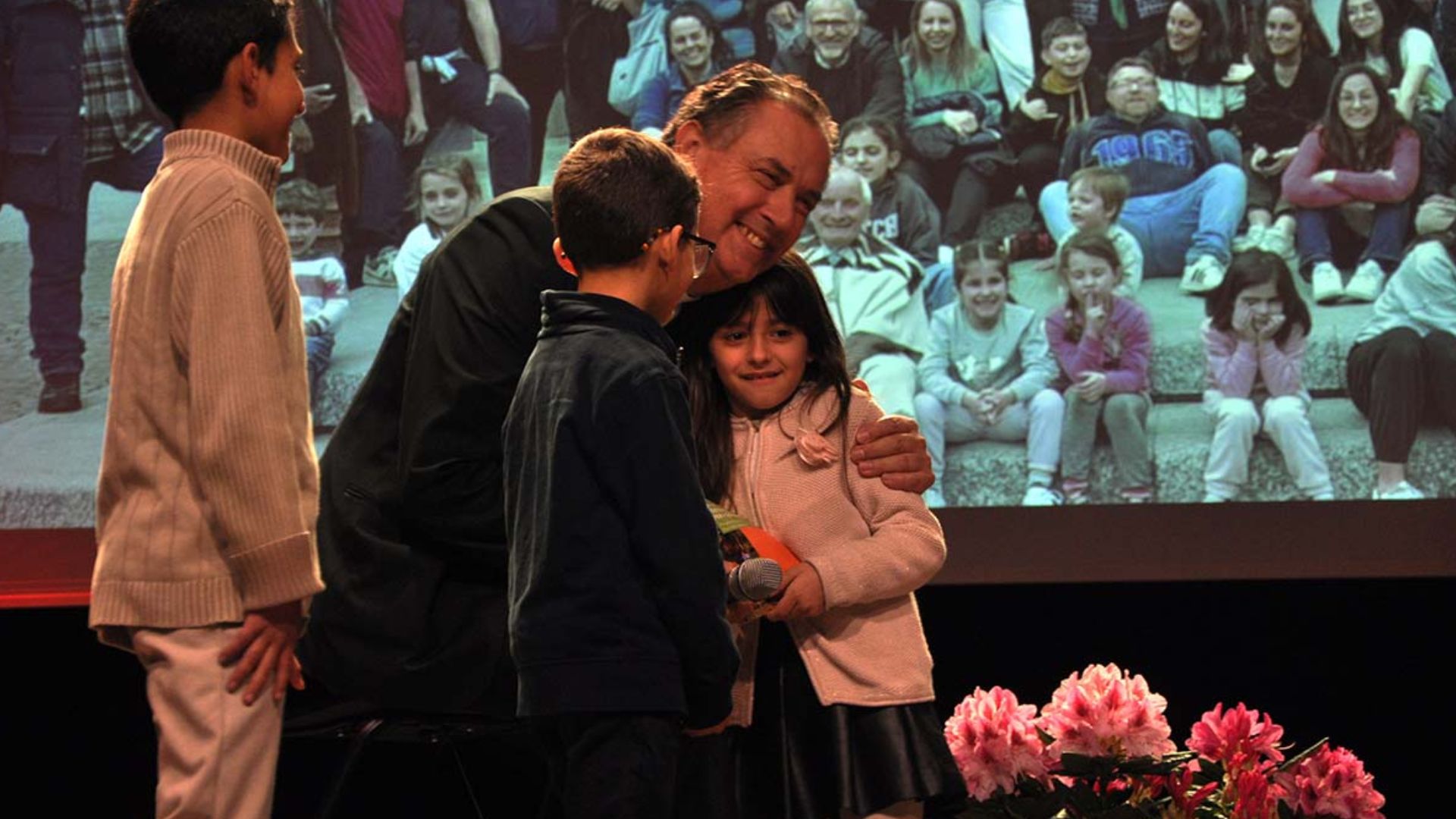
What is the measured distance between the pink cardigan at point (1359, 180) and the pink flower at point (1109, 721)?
2.02 meters

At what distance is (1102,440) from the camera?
3.69 metres

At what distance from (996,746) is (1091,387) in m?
1.71

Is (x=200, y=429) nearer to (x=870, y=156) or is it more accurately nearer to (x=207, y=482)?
(x=207, y=482)

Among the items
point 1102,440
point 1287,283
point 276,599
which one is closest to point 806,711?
point 276,599

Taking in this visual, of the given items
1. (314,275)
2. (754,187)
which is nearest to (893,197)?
(314,275)

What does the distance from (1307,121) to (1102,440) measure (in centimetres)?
89

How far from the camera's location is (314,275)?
12.4 ft

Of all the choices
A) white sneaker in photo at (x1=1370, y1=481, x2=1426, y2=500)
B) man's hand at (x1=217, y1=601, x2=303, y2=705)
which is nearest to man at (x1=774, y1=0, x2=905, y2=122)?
white sneaker in photo at (x1=1370, y1=481, x2=1426, y2=500)

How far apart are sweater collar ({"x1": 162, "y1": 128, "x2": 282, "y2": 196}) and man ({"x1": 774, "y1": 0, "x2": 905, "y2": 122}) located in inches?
85.9

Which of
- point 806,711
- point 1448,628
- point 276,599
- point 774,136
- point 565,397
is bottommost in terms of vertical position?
point 1448,628

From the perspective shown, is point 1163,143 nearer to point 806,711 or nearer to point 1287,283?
point 1287,283

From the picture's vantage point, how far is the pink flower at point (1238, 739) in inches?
82.3

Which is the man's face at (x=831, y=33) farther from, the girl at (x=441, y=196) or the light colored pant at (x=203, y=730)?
the light colored pant at (x=203, y=730)

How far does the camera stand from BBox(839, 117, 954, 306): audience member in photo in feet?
12.4
